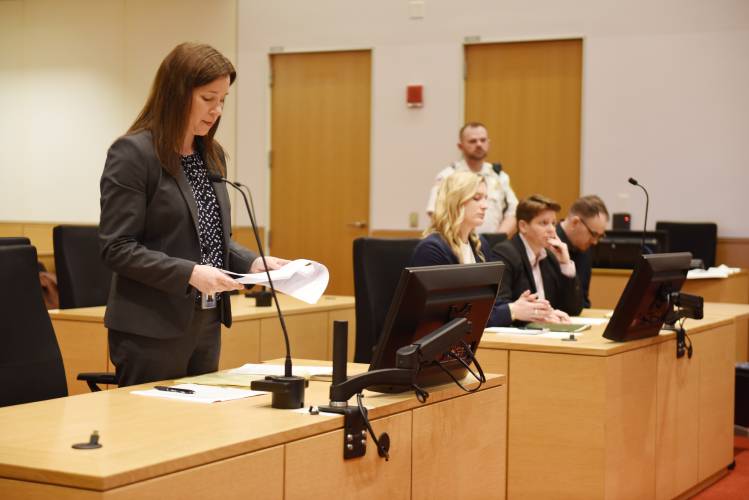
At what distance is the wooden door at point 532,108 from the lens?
7.77m

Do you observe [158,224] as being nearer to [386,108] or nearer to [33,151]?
[386,108]

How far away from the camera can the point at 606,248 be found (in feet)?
20.4

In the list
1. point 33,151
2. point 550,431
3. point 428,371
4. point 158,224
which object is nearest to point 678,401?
point 550,431

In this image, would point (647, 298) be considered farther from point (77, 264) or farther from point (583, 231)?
point (77, 264)

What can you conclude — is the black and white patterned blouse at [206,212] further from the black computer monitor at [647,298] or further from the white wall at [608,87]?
the white wall at [608,87]

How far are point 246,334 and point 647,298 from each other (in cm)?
165

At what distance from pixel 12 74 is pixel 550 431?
7.69 m

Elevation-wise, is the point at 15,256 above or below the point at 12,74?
below

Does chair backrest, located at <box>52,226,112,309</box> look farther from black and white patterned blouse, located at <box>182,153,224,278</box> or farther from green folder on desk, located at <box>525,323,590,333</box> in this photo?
green folder on desk, located at <box>525,323,590,333</box>

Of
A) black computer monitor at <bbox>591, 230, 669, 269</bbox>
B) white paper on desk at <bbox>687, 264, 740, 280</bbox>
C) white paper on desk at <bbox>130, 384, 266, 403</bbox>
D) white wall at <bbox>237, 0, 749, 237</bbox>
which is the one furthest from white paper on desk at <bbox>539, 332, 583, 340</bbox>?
white wall at <bbox>237, 0, 749, 237</bbox>

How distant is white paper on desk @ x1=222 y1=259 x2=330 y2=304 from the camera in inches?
88.9

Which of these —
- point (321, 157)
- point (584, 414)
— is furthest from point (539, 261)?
point (321, 157)

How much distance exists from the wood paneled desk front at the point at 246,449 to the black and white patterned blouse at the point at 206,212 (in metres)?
0.43

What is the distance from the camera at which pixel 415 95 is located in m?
8.14
